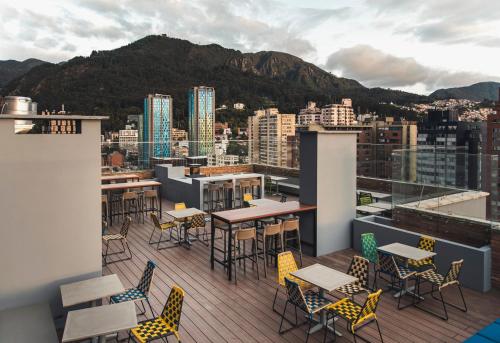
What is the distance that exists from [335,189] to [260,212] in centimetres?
162

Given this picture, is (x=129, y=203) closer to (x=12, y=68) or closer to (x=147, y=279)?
(x=147, y=279)

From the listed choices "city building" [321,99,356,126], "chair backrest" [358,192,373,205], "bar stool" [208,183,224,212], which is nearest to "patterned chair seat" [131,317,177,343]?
"chair backrest" [358,192,373,205]

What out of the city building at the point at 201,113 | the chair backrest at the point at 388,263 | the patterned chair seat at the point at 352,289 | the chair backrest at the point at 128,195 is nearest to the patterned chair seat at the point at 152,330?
the patterned chair seat at the point at 352,289

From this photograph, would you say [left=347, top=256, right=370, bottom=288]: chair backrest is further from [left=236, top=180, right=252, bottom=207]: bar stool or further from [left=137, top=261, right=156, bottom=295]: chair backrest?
[left=236, top=180, right=252, bottom=207]: bar stool

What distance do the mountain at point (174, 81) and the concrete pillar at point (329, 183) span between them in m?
20.7

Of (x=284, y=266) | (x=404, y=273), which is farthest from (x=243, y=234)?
(x=404, y=273)

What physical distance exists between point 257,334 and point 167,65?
57.1 m

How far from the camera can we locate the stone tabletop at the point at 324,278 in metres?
3.75

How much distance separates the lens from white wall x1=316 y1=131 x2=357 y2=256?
6414mm

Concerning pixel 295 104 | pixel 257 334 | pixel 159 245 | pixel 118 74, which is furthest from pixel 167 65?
pixel 257 334

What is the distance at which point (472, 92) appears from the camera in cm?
7175

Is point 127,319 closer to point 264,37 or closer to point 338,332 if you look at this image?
point 338,332

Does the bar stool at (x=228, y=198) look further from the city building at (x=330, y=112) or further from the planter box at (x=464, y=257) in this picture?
the city building at (x=330, y=112)

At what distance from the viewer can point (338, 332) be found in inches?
152
